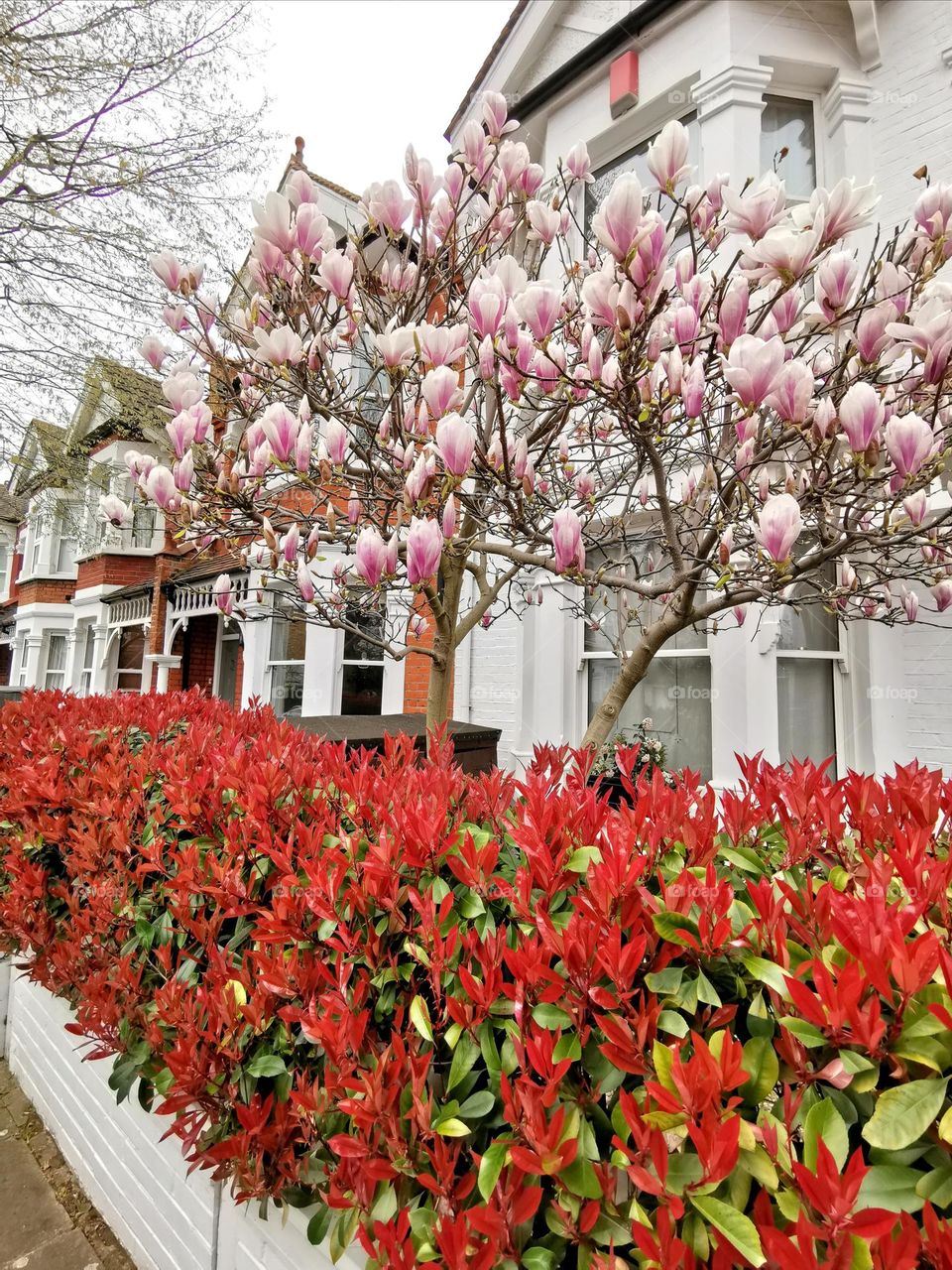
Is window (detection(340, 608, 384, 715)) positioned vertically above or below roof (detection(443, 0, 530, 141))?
below

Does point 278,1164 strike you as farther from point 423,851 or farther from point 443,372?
point 443,372

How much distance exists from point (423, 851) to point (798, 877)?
0.77m

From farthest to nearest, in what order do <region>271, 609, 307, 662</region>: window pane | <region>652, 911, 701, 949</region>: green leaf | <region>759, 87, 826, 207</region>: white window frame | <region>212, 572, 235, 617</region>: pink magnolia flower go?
1. <region>271, 609, 307, 662</region>: window pane
2. <region>759, 87, 826, 207</region>: white window frame
3. <region>212, 572, 235, 617</region>: pink magnolia flower
4. <region>652, 911, 701, 949</region>: green leaf

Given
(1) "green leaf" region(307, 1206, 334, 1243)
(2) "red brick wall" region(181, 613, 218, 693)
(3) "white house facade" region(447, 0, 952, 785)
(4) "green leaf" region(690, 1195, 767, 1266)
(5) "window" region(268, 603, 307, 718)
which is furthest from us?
(2) "red brick wall" region(181, 613, 218, 693)

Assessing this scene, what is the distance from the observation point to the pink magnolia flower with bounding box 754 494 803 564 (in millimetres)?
1646

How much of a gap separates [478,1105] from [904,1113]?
2.11 feet

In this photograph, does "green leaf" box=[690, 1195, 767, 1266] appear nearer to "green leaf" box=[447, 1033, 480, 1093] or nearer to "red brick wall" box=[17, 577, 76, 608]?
"green leaf" box=[447, 1033, 480, 1093]

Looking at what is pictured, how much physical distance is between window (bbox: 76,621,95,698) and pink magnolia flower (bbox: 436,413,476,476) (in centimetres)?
1605

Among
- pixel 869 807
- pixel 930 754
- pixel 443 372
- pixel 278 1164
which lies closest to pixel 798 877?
pixel 869 807

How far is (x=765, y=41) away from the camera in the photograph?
17.3ft

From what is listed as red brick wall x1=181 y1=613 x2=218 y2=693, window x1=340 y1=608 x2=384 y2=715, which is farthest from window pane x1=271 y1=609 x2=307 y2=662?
red brick wall x1=181 y1=613 x2=218 y2=693

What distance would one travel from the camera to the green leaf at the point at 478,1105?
1.09 metres

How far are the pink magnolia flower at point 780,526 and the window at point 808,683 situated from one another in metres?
3.64

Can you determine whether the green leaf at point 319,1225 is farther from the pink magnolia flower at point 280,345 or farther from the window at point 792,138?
the window at point 792,138
